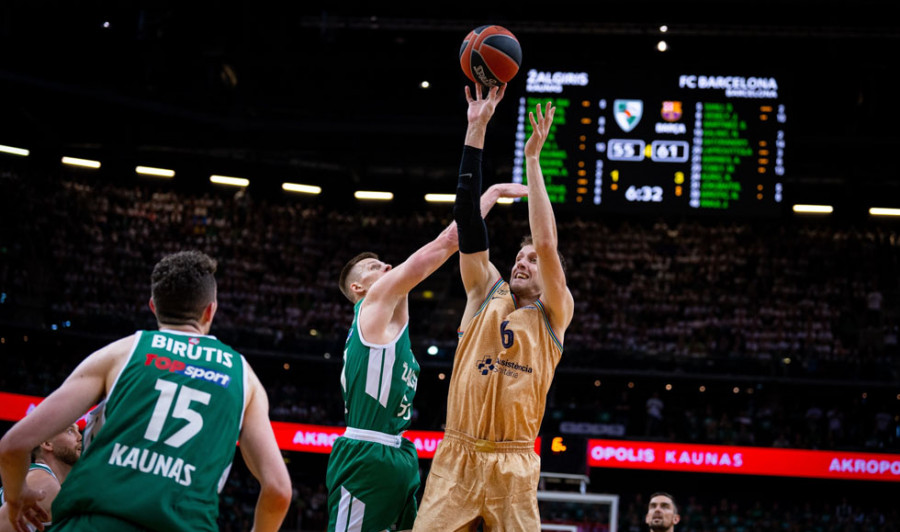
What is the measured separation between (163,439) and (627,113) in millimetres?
11021

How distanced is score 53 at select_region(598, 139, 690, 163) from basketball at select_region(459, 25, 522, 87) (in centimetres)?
714

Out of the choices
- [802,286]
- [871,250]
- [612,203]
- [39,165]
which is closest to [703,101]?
[612,203]

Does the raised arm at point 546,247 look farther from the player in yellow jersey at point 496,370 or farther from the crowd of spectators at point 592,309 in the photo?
the crowd of spectators at point 592,309

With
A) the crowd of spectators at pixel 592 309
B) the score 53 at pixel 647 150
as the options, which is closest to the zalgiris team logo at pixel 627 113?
the score 53 at pixel 647 150

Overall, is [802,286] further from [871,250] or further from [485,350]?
[485,350]

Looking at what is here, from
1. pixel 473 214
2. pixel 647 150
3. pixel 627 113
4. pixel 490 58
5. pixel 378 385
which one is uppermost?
pixel 627 113

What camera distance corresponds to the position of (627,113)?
1337cm

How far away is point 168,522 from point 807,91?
2061 centimetres

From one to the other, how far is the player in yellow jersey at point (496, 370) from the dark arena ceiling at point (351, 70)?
12.7 m

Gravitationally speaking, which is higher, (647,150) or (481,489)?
(647,150)

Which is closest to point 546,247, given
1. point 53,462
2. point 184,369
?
point 184,369

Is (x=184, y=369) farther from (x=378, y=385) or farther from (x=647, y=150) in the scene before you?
(x=647, y=150)

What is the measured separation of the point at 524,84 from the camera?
13.5 meters

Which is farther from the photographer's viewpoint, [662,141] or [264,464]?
[662,141]
